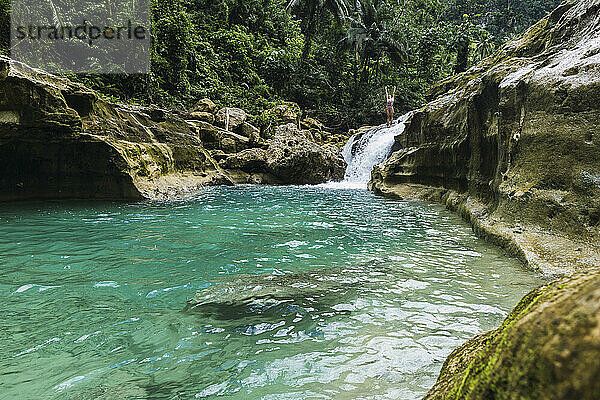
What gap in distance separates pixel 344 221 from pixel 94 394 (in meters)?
5.39

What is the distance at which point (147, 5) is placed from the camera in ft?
56.6

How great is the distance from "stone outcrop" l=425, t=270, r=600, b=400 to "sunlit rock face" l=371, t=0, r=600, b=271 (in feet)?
10.3

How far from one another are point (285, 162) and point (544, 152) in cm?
1127

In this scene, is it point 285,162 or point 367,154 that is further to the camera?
point 367,154

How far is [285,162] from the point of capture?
1485cm

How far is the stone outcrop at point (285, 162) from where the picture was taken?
1493 cm

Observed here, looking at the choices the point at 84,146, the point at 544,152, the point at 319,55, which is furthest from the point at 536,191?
the point at 319,55

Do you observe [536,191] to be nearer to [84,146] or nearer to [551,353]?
[551,353]

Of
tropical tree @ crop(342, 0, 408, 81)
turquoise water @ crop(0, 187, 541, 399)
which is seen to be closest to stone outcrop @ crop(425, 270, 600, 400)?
turquoise water @ crop(0, 187, 541, 399)

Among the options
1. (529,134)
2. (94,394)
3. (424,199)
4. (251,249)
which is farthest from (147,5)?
(94,394)

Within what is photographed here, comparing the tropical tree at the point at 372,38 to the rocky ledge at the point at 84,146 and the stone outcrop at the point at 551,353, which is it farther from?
the stone outcrop at the point at 551,353

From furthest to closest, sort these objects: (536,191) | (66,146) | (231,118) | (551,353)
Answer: (231,118) → (66,146) → (536,191) → (551,353)

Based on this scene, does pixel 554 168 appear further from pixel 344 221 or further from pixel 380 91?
pixel 380 91

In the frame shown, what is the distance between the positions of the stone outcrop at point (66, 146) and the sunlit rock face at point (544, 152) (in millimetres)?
7672
